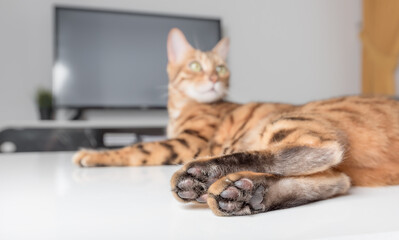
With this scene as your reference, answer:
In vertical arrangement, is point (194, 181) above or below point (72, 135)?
above

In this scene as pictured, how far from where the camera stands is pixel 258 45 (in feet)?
11.1

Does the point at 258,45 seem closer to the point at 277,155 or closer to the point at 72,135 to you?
the point at 72,135

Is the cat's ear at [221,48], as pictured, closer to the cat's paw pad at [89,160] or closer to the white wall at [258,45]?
the cat's paw pad at [89,160]

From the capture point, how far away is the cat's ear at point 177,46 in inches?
51.6

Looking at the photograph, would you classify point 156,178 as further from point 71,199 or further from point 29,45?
point 29,45

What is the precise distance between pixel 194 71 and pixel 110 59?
6.07ft

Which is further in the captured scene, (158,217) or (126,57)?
(126,57)

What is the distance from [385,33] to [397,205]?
3.35 meters

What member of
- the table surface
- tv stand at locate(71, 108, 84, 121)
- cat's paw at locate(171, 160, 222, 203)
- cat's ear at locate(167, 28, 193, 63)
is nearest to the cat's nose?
cat's ear at locate(167, 28, 193, 63)

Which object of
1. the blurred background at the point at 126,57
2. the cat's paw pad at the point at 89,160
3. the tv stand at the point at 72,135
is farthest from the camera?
the blurred background at the point at 126,57

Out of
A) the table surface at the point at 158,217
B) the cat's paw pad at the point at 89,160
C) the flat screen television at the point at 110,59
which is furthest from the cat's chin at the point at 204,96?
the flat screen television at the point at 110,59

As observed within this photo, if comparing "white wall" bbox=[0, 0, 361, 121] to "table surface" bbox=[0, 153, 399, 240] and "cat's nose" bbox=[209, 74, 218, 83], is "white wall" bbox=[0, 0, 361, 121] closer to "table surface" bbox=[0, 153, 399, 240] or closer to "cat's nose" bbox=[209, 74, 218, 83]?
"cat's nose" bbox=[209, 74, 218, 83]

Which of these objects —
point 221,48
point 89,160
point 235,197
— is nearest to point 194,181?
point 235,197

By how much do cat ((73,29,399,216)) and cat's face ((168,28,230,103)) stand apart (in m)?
0.15
